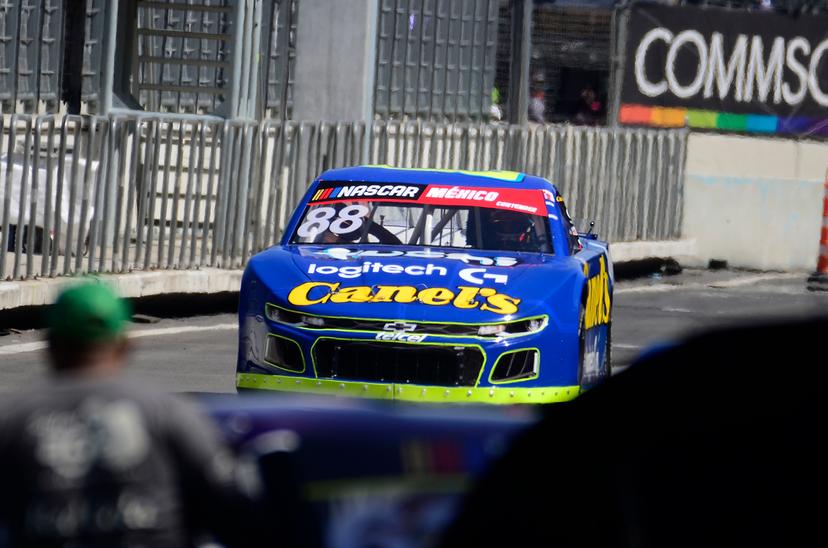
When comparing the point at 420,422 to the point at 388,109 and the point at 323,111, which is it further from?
the point at 388,109

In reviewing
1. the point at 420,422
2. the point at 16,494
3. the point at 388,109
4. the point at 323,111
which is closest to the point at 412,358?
the point at 420,422

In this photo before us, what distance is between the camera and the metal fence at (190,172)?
13547 mm

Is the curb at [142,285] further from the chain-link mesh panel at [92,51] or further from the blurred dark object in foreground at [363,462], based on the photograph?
the blurred dark object in foreground at [363,462]

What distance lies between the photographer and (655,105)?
24484mm

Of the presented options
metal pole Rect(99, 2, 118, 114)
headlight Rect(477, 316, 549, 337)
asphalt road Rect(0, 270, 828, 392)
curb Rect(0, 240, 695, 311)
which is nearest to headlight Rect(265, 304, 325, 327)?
headlight Rect(477, 316, 549, 337)

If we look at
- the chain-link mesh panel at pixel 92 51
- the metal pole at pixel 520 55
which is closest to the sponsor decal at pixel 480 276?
the chain-link mesh panel at pixel 92 51

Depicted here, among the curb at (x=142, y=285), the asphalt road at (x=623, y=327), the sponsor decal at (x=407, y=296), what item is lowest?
the asphalt road at (x=623, y=327)

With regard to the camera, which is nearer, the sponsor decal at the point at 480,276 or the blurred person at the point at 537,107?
the sponsor decal at the point at 480,276

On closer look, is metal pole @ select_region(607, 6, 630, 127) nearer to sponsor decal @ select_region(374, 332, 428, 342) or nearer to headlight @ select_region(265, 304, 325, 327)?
headlight @ select_region(265, 304, 325, 327)

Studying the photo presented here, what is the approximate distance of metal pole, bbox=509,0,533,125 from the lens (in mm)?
22625

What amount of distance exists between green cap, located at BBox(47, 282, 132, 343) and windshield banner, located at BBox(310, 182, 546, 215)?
690 centimetres

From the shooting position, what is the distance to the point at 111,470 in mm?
3711

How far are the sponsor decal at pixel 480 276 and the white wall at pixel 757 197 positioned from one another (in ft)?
43.0

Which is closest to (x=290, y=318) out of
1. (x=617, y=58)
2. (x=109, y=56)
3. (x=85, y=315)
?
(x=85, y=315)
